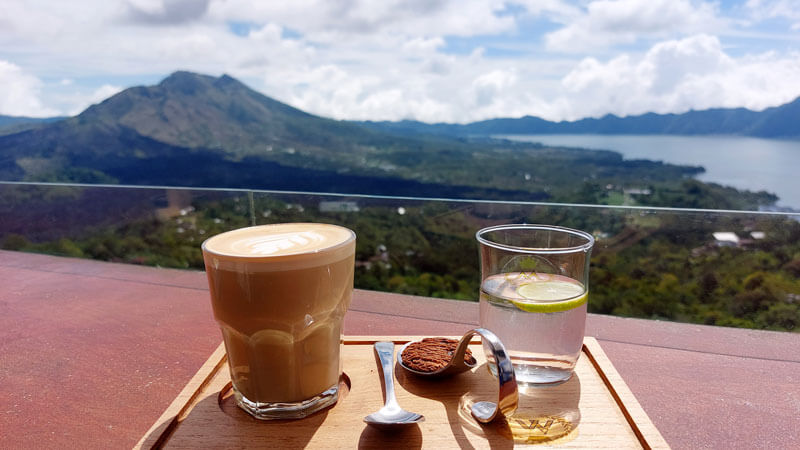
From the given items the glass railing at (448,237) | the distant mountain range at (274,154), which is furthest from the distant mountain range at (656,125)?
the glass railing at (448,237)

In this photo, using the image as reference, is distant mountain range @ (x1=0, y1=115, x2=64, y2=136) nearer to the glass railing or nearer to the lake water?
the glass railing

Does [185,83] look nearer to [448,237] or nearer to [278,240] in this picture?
[448,237]

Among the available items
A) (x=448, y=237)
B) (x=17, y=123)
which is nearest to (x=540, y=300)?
(x=448, y=237)

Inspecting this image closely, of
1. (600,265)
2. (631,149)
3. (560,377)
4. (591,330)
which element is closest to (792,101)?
(631,149)

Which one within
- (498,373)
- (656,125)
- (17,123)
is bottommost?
(498,373)

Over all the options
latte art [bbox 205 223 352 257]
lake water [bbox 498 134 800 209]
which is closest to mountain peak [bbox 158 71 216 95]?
lake water [bbox 498 134 800 209]

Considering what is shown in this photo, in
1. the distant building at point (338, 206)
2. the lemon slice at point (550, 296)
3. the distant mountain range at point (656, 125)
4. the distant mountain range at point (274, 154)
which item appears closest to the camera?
the lemon slice at point (550, 296)

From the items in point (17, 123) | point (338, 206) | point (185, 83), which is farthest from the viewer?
point (185, 83)

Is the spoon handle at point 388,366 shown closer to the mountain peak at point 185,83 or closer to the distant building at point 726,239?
the distant building at point 726,239
